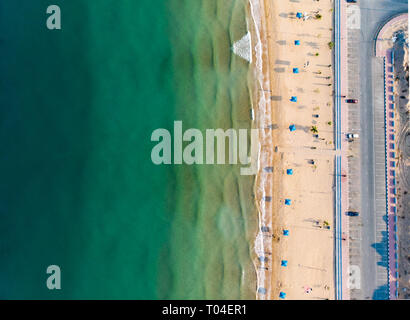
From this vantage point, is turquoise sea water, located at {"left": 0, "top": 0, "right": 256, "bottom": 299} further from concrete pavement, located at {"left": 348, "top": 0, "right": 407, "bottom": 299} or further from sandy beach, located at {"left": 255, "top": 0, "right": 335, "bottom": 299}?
concrete pavement, located at {"left": 348, "top": 0, "right": 407, "bottom": 299}

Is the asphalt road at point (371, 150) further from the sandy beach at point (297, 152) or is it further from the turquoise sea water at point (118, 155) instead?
the turquoise sea water at point (118, 155)

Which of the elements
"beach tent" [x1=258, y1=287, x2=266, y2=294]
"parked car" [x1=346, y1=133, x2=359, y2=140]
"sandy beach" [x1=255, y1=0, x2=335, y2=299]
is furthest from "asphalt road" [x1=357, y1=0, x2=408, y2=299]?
"beach tent" [x1=258, y1=287, x2=266, y2=294]

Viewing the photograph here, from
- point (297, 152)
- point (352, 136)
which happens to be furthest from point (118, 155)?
point (352, 136)

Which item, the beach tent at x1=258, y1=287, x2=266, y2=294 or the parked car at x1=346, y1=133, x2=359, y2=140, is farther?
the parked car at x1=346, y1=133, x2=359, y2=140

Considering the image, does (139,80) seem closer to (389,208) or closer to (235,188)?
(235,188)

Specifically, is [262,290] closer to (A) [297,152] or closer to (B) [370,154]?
(A) [297,152]

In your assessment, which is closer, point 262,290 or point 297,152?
point 262,290
